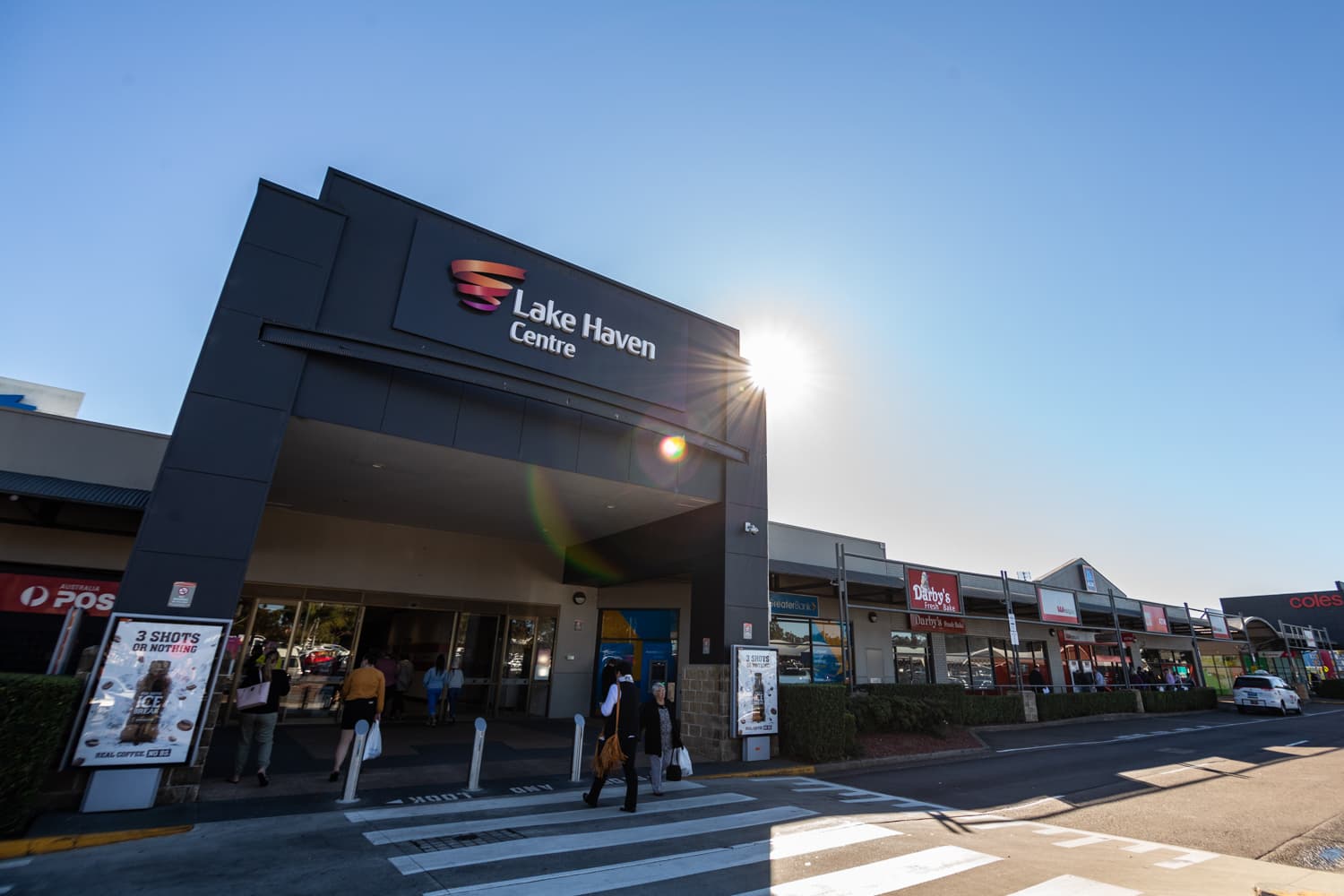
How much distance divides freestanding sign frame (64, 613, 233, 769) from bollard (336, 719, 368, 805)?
75.3 inches

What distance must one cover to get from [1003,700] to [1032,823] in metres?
14.5

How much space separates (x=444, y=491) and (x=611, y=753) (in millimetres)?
7826

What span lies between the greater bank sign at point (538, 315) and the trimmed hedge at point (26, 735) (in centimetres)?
663

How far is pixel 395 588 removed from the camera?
17141 millimetres

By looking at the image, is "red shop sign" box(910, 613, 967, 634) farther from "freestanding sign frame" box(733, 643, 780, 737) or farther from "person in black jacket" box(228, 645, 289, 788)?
"person in black jacket" box(228, 645, 289, 788)

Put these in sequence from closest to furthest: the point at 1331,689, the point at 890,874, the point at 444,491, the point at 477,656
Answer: the point at 890,874 → the point at 444,491 → the point at 477,656 → the point at 1331,689

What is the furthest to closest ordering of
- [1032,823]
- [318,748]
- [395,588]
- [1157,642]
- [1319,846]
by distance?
1. [1157,642]
2. [395,588]
3. [318,748]
4. [1032,823]
5. [1319,846]

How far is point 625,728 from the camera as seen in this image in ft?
26.8

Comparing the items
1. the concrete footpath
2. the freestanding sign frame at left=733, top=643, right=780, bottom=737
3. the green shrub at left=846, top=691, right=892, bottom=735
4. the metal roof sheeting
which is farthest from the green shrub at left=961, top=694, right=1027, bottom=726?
the metal roof sheeting

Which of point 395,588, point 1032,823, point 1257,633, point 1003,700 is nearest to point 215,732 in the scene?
point 395,588

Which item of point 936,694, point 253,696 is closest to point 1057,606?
point 936,694

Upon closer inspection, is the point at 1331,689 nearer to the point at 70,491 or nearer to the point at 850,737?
the point at 850,737

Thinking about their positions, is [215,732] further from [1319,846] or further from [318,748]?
[1319,846]

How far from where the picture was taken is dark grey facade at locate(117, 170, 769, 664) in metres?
8.75
